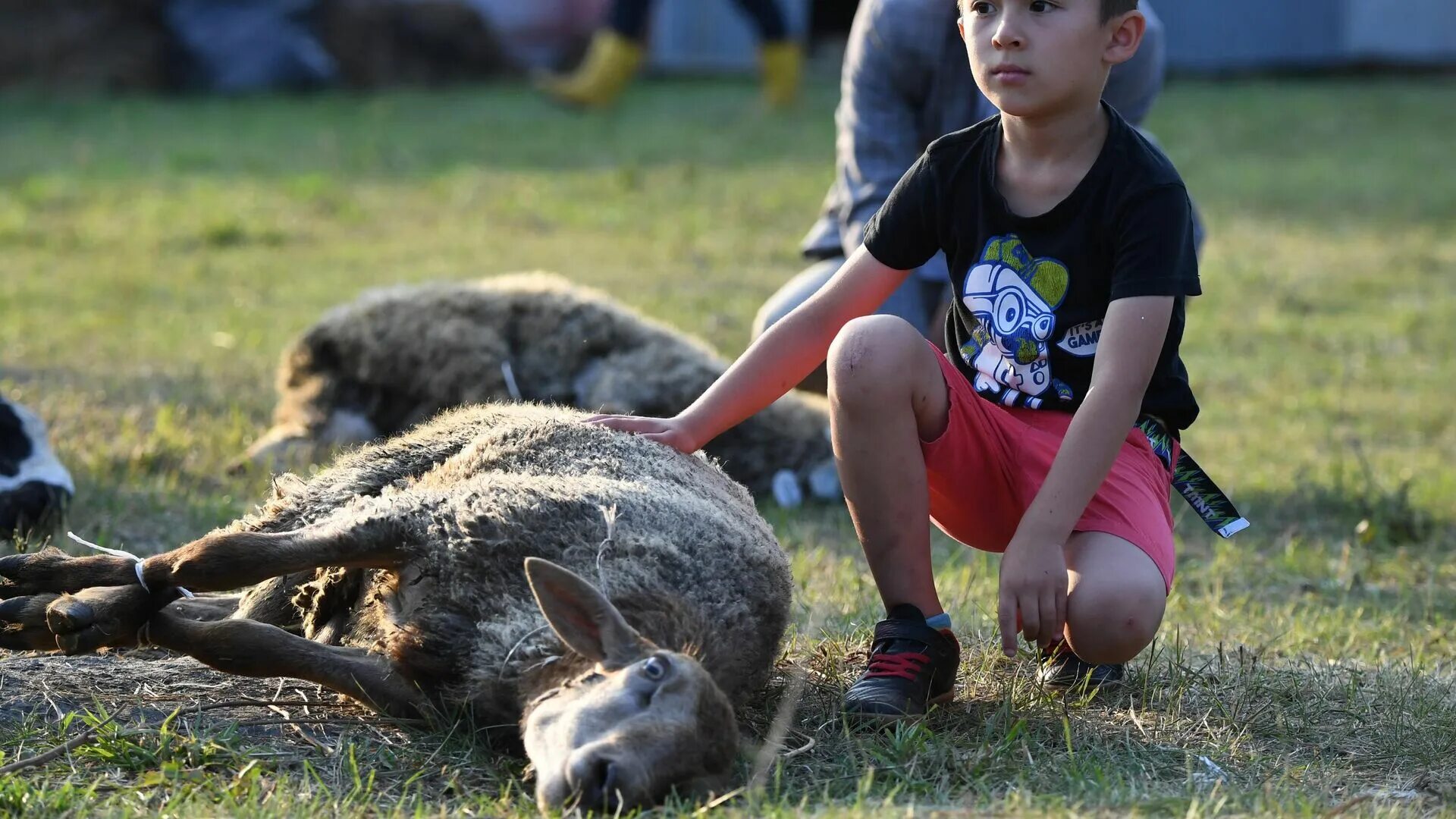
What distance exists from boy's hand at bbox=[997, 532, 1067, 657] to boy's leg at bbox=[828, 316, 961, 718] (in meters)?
0.34

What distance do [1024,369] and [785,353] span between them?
1.74ft

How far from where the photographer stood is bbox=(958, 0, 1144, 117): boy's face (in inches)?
127

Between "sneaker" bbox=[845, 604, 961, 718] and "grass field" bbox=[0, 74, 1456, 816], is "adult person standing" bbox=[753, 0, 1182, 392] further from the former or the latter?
"sneaker" bbox=[845, 604, 961, 718]

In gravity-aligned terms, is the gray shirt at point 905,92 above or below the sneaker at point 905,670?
above

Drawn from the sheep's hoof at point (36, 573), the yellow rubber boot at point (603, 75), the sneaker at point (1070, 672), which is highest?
the sheep's hoof at point (36, 573)

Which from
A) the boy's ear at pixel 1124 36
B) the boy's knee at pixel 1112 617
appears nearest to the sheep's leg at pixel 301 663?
the boy's knee at pixel 1112 617

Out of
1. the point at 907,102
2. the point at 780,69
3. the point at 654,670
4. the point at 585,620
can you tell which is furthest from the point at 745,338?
the point at 780,69

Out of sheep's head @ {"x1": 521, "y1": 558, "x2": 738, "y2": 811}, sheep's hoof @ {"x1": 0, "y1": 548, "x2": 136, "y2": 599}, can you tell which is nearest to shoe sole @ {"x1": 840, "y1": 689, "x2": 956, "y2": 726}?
sheep's head @ {"x1": 521, "y1": 558, "x2": 738, "y2": 811}

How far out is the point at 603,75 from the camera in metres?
15.8

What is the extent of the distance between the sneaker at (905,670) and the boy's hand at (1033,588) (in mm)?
316

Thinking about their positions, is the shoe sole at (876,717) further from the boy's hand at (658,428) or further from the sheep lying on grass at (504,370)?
the sheep lying on grass at (504,370)

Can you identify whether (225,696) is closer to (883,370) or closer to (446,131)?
(883,370)

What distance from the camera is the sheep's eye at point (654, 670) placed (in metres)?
2.75

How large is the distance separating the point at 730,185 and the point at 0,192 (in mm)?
5304
